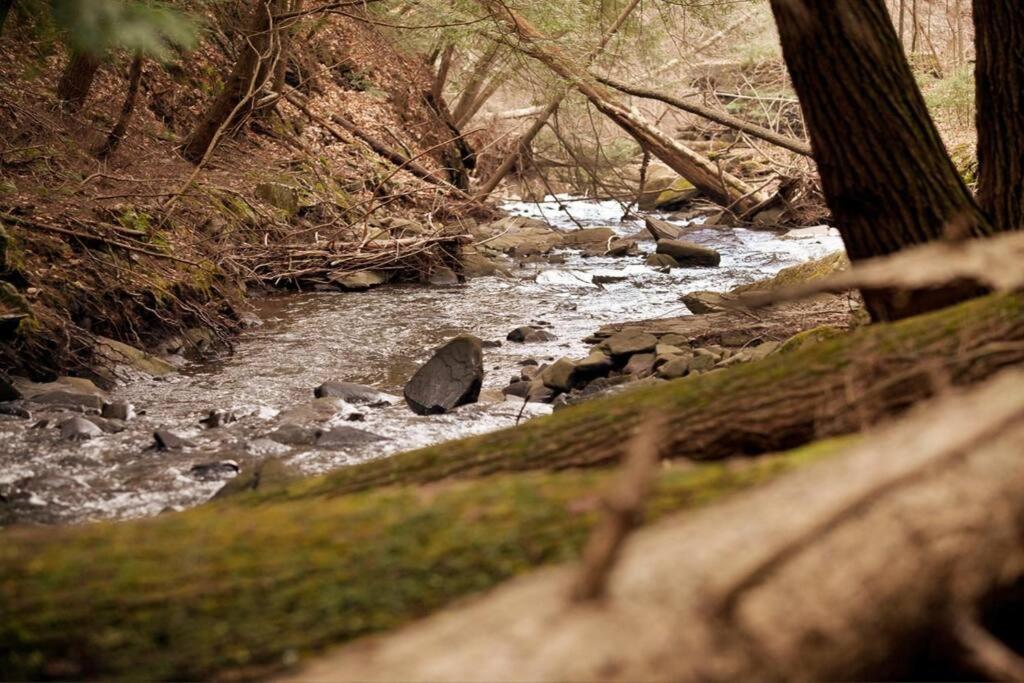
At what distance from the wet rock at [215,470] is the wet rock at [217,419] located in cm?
83

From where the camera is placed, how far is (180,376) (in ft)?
24.5

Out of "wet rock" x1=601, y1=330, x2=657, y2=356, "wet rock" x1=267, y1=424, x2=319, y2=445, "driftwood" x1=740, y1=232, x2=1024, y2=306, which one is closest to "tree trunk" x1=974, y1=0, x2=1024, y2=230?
"driftwood" x1=740, y1=232, x2=1024, y2=306

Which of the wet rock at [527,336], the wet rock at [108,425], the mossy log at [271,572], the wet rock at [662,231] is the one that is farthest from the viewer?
the wet rock at [662,231]

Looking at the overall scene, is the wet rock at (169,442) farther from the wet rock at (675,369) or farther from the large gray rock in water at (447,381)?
the wet rock at (675,369)

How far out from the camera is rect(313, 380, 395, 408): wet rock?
22.7 feet

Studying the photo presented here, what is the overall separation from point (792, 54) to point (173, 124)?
9.68 metres

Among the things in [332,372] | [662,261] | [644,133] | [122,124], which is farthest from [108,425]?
[644,133]

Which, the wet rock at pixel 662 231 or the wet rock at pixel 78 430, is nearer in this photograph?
the wet rock at pixel 78 430

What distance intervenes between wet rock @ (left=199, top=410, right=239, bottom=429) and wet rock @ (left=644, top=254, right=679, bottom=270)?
24.2 feet

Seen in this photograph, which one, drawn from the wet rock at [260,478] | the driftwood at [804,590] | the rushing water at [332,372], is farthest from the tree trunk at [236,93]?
the driftwood at [804,590]

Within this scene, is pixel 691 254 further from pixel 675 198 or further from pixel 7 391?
pixel 7 391

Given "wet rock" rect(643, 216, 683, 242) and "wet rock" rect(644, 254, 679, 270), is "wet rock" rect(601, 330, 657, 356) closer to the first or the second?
"wet rock" rect(644, 254, 679, 270)

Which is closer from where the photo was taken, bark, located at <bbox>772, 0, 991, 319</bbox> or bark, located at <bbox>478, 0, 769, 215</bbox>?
bark, located at <bbox>772, 0, 991, 319</bbox>

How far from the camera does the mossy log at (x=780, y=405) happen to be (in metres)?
2.89
